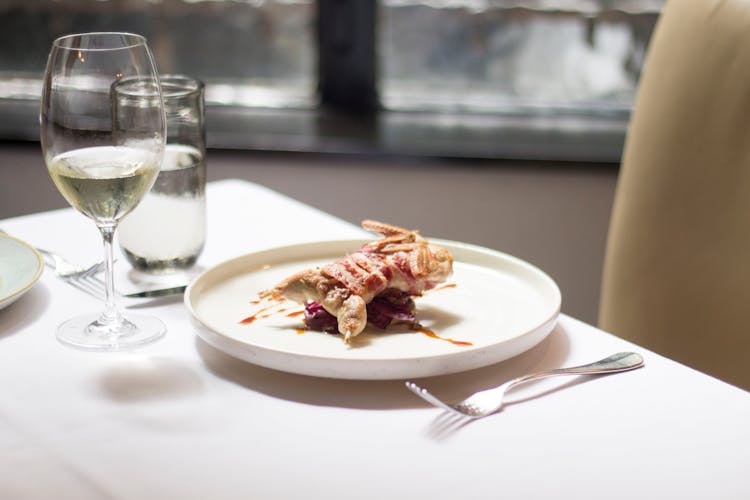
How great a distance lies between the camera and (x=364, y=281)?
0.77 metres

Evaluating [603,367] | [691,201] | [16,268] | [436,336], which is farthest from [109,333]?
[691,201]

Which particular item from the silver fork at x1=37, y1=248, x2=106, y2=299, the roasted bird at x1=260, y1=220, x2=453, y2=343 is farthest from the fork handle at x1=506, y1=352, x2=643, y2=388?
the silver fork at x1=37, y1=248, x2=106, y2=299

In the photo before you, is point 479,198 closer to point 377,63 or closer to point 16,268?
point 377,63

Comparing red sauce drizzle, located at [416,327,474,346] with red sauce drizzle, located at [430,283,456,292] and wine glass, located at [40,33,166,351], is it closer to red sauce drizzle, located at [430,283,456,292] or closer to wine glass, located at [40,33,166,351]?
red sauce drizzle, located at [430,283,456,292]

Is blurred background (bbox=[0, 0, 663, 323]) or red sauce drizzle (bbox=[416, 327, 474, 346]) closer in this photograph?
red sauce drizzle (bbox=[416, 327, 474, 346])

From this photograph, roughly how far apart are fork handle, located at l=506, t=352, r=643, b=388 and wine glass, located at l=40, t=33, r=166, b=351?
0.33m

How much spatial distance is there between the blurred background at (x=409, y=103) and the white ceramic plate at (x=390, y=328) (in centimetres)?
112

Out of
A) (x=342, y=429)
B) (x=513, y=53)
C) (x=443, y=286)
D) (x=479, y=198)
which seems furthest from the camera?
(x=513, y=53)

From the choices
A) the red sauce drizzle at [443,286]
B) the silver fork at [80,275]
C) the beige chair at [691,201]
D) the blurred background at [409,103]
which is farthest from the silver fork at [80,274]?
the blurred background at [409,103]

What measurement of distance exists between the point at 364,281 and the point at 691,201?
0.62m

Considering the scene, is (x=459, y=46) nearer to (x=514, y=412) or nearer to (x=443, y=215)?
(x=443, y=215)

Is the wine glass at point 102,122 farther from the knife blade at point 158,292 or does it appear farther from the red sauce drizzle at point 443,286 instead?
the red sauce drizzle at point 443,286

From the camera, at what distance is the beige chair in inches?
46.0

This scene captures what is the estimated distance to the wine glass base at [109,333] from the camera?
0.80 m
